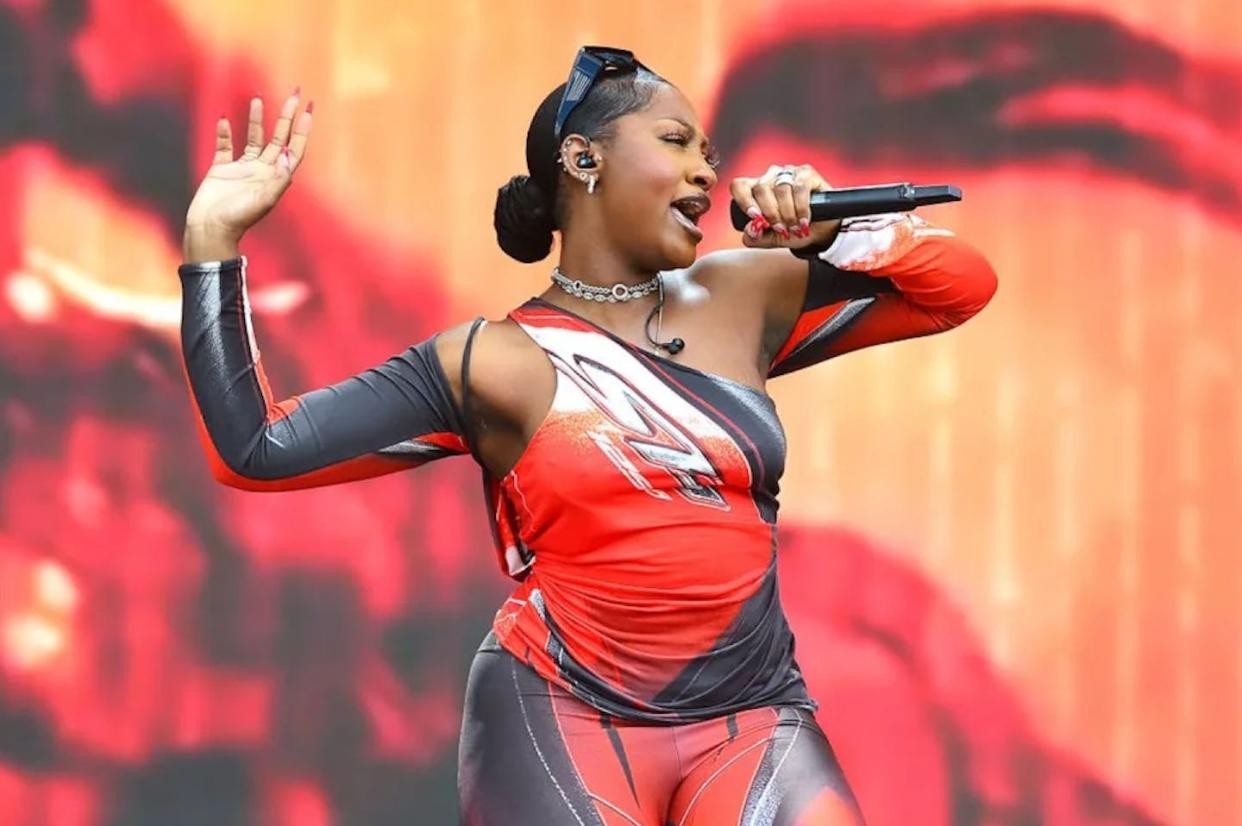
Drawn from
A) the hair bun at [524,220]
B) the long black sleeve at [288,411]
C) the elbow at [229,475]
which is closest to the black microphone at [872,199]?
the hair bun at [524,220]

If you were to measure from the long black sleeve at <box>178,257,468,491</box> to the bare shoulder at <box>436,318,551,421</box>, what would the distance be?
18 mm

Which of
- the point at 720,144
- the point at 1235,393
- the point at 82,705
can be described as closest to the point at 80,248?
the point at 82,705

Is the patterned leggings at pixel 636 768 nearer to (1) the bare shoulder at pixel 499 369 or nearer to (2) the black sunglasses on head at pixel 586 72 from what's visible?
(1) the bare shoulder at pixel 499 369

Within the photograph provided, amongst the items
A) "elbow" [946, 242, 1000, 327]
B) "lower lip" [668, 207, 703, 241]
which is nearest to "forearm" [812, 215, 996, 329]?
"elbow" [946, 242, 1000, 327]

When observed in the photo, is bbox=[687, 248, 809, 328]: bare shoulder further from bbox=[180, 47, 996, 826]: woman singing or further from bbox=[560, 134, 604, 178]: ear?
bbox=[560, 134, 604, 178]: ear

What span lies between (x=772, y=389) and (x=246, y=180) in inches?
72.0

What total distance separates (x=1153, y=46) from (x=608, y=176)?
6.50ft

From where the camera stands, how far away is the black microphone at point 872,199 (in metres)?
2.44

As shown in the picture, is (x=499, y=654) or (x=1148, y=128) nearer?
(x=499, y=654)

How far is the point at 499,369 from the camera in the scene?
2.51 metres

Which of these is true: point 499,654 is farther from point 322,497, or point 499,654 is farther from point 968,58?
point 968,58

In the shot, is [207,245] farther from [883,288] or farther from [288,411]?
[883,288]

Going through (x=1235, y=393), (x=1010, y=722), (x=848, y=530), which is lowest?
(x=1010, y=722)

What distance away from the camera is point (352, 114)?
158 inches
